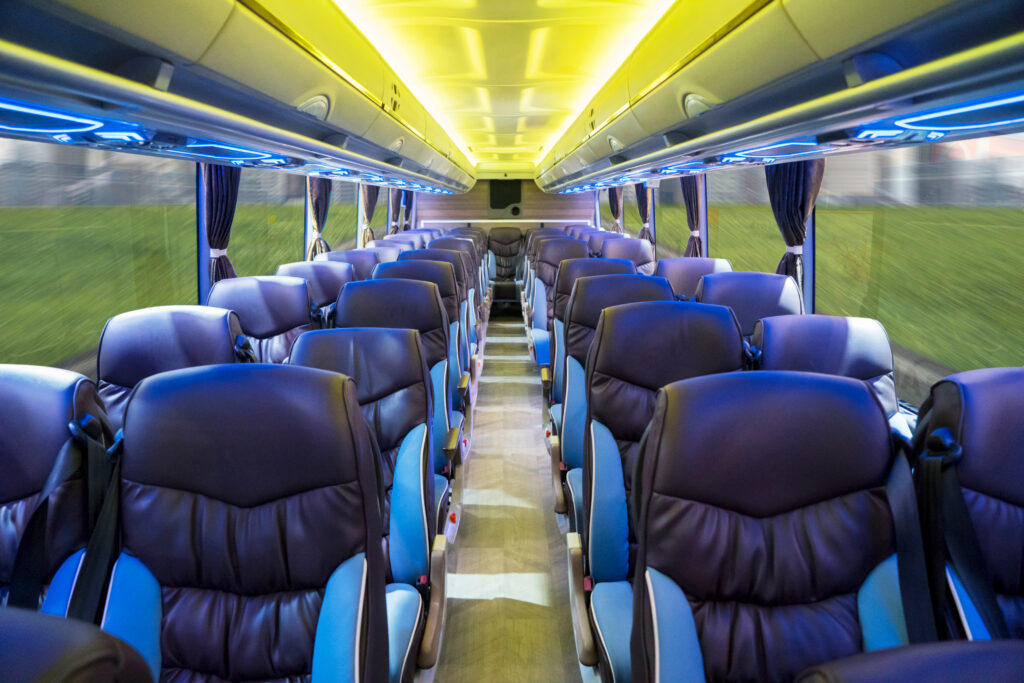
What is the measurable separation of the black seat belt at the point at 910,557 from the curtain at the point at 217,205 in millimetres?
5688

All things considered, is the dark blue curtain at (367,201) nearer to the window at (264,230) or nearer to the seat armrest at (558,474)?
the seat armrest at (558,474)

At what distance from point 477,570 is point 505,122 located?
667cm

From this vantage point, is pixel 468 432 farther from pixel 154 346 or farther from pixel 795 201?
pixel 795 201

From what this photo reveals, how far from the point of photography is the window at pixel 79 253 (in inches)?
602

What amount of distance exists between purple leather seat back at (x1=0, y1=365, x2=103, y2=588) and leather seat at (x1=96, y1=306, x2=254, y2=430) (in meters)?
1.15

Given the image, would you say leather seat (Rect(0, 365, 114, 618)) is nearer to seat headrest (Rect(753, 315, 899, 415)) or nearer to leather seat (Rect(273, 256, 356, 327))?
seat headrest (Rect(753, 315, 899, 415))

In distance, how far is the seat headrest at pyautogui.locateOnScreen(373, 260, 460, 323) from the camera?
4758 millimetres

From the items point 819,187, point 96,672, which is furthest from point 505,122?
point 96,672

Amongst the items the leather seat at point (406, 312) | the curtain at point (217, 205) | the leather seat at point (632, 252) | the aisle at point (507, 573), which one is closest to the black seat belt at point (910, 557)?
the aisle at point (507, 573)

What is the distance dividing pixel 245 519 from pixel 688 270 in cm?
470

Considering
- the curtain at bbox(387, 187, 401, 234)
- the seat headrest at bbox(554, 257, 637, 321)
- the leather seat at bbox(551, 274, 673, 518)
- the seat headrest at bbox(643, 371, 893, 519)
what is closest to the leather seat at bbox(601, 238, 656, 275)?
the seat headrest at bbox(554, 257, 637, 321)

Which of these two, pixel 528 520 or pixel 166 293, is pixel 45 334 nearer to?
pixel 166 293

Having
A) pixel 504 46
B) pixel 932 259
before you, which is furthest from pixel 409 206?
pixel 932 259

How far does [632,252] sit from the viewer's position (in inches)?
313
